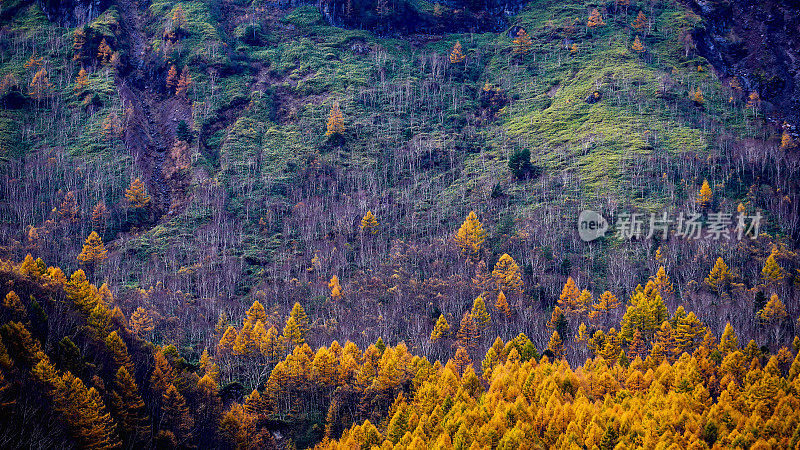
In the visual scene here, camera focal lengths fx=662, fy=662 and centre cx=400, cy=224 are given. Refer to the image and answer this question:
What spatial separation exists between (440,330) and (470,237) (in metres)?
25.5

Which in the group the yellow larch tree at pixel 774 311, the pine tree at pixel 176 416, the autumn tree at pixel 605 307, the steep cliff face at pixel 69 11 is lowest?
the pine tree at pixel 176 416

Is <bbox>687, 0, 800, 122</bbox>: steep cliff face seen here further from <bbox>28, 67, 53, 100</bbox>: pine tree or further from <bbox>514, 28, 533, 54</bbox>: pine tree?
<bbox>28, 67, 53, 100</bbox>: pine tree

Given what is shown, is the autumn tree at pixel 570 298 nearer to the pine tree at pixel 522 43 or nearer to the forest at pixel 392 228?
the forest at pixel 392 228

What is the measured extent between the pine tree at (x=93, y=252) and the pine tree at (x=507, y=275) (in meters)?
64.8

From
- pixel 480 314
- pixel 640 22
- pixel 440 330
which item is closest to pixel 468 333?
pixel 480 314

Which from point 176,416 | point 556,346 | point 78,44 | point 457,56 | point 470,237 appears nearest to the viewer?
point 176,416

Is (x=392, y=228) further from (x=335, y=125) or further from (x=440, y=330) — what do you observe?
(x=440, y=330)

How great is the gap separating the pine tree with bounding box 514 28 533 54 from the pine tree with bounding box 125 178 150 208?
108 metres

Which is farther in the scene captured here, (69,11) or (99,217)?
(69,11)

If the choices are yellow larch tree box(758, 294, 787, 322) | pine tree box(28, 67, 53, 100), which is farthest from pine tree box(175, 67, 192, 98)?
yellow larch tree box(758, 294, 787, 322)

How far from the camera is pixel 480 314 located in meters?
91.9

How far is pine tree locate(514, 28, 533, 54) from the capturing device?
604 feet

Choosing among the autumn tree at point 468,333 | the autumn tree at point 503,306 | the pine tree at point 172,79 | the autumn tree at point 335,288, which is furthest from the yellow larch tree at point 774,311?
the pine tree at point 172,79

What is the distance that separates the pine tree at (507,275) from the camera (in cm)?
10038
